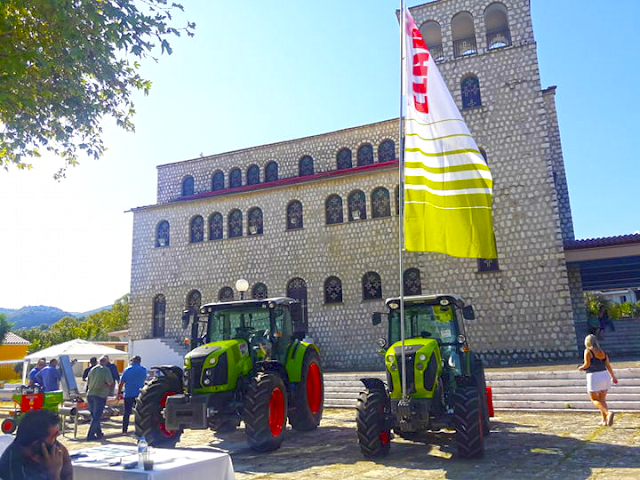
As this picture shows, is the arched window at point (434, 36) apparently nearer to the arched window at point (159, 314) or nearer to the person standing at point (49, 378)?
the arched window at point (159, 314)

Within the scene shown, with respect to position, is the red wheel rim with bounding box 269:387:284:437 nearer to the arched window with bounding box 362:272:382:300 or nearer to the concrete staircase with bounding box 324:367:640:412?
the concrete staircase with bounding box 324:367:640:412

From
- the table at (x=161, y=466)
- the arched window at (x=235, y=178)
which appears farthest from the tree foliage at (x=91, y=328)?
the table at (x=161, y=466)

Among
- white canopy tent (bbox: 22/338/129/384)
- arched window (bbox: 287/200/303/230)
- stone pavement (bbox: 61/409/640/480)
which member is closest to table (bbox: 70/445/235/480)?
stone pavement (bbox: 61/409/640/480)

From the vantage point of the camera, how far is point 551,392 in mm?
10852

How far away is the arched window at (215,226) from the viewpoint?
2295cm

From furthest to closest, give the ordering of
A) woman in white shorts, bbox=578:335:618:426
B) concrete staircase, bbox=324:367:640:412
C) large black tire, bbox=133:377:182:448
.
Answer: concrete staircase, bbox=324:367:640:412 < woman in white shorts, bbox=578:335:618:426 < large black tire, bbox=133:377:182:448

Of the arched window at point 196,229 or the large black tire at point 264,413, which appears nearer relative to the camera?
the large black tire at point 264,413

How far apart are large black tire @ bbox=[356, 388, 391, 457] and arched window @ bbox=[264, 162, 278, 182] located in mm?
18119

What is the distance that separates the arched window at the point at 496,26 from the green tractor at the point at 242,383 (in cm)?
1604

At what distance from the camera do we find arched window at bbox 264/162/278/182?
23.7 m

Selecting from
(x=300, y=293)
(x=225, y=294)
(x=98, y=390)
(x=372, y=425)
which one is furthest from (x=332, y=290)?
(x=372, y=425)

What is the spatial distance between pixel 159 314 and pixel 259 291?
554 centimetres

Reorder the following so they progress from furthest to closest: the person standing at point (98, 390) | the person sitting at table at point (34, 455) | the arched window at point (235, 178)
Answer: the arched window at point (235, 178), the person standing at point (98, 390), the person sitting at table at point (34, 455)

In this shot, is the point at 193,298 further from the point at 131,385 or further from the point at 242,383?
the point at 242,383
